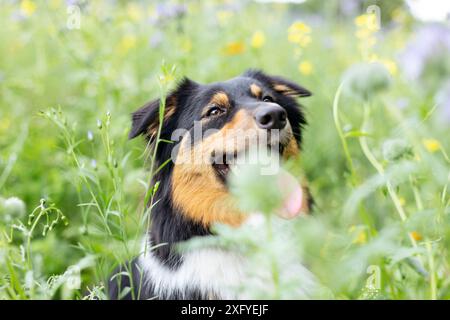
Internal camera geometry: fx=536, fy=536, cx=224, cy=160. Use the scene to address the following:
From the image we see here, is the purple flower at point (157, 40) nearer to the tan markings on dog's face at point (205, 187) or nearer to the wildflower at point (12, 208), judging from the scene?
the tan markings on dog's face at point (205, 187)

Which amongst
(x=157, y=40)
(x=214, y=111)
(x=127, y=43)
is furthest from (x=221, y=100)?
(x=127, y=43)

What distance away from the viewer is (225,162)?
2.82 m

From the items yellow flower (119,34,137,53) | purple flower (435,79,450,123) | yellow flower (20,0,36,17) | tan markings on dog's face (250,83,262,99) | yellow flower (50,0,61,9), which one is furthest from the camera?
yellow flower (119,34,137,53)

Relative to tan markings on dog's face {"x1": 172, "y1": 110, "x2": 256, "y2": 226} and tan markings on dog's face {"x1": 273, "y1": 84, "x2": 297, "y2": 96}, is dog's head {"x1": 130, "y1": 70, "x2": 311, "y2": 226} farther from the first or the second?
tan markings on dog's face {"x1": 273, "y1": 84, "x2": 297, "y2": 96}

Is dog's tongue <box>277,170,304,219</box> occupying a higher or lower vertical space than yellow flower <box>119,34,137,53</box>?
lower

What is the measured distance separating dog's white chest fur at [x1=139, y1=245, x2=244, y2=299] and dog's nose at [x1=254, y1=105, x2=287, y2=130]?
682 mm

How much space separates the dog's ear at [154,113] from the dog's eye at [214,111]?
26 cm

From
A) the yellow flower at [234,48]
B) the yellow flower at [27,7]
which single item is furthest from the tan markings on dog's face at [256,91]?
the yellow flower at [27,7]

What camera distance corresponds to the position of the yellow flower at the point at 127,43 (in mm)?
5910

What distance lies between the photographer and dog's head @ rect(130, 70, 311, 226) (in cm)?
275

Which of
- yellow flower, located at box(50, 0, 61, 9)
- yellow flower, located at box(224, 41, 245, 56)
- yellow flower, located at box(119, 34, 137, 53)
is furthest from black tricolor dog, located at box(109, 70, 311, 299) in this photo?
yellow flower, located at box(119, 34, 137, 53)

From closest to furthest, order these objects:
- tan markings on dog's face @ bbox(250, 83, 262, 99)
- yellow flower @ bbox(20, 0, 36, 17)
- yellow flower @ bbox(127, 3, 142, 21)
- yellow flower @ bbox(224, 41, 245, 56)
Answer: tan markings on dog's face @ bbox(250, 83, 262, 99), yellow flower @ bbox(224, 41, 245, 56), yellow flower @ bbox(20, 0, 36, 17), yellow flower @ bbox(127, 3, 142, 21)

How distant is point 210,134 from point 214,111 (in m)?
0.17
